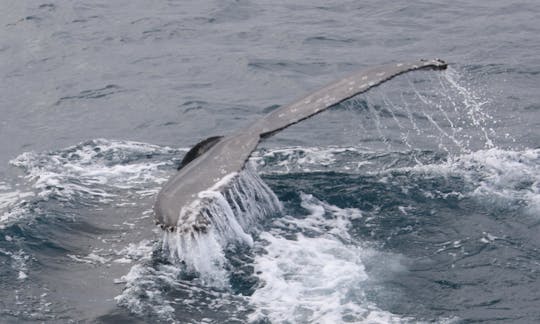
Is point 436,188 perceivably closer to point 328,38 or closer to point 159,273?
point 159,273

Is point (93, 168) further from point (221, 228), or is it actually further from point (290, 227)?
point (221, 228)

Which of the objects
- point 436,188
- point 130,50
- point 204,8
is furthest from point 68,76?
point 436,188

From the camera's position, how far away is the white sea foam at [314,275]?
7547 millimetres

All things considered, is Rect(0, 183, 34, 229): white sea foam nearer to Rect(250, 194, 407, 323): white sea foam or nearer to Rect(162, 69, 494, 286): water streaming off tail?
Rect(162, 69, 494, 286): water streaming off tail

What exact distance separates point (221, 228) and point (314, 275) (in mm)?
878

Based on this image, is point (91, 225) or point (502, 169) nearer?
point (91, 225)

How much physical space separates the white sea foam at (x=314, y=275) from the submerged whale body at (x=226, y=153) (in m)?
0.99

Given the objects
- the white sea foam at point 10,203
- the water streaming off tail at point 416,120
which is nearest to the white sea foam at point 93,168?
the white sea foam at point 10,203

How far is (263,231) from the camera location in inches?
354

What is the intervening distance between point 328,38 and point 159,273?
975cm

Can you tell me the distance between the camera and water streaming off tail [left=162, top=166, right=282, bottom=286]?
24.5 feet

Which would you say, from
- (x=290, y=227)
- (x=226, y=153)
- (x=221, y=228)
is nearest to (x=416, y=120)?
(x=290, y=227)

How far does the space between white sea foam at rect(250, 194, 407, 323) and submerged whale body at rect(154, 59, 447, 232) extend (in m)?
0.99

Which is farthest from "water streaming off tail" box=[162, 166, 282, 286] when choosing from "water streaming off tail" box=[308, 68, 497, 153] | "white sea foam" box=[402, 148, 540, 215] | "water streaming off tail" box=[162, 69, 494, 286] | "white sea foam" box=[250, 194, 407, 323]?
"water streaming off tail" box=[308, 68, 497, 153]
